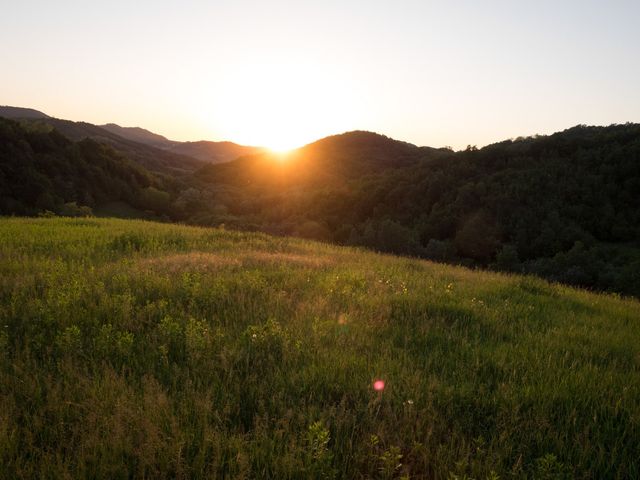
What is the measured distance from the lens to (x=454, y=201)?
77312mm

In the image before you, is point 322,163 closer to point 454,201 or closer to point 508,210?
point 454,201

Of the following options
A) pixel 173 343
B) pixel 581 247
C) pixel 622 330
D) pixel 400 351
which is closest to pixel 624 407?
pixel 400 351

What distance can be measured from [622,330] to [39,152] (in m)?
103

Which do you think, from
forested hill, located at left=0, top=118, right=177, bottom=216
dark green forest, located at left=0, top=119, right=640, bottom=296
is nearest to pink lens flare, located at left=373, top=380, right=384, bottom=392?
dark green forest, located at left=0, top=119, right=640, bottom=296

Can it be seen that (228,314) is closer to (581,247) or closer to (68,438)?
(68,438)

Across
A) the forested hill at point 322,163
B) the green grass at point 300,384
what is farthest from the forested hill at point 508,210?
the green grass at point 300,384

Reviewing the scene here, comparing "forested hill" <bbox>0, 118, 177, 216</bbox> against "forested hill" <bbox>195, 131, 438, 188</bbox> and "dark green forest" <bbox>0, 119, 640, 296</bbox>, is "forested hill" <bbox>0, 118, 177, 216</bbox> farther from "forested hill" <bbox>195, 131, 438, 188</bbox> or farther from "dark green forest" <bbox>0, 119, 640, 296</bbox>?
"forested hill" <bbox>195, 131, 438, 188</bbox>

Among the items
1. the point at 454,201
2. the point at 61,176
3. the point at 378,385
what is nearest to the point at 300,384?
the point at 378,385

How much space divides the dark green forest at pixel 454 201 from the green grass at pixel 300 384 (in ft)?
129

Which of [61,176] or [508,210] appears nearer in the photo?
[508,210]

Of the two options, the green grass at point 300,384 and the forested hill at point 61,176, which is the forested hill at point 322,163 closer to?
the forested hill at point 61,176

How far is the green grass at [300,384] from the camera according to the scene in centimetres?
299

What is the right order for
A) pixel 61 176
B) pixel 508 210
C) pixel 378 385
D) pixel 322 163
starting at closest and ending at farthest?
pixel 378 385 → pixel 508 210 → pixel 61 176 → pixel 322 163

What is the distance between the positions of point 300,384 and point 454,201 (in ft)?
256
